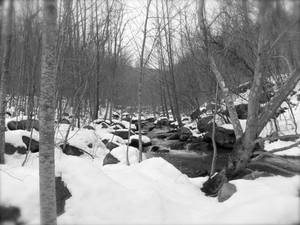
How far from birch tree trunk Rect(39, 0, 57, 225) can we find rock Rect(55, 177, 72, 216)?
29.4 inches

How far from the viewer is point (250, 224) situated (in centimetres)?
226

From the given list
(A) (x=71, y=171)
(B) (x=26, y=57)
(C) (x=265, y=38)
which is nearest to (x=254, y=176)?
(C) (x=265, y=38)

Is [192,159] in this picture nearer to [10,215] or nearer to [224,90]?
[224,90]

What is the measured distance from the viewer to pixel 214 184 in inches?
208

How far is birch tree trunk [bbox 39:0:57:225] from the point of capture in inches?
120

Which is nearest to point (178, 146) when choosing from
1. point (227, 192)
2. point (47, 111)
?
point (227, 192)

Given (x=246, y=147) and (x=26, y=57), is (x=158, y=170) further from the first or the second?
(x=26, y=57)

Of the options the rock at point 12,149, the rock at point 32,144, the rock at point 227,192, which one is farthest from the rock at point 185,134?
the rock at point 227,192

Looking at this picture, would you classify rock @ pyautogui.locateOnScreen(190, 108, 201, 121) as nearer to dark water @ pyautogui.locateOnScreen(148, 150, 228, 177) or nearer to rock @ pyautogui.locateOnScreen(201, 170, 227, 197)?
dark water @ pyautogui.locateOnScreen(148, 150, 228, 177)

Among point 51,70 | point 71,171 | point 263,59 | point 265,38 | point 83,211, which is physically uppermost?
point 265,38

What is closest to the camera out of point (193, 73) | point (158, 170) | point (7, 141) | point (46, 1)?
point (46, 1)

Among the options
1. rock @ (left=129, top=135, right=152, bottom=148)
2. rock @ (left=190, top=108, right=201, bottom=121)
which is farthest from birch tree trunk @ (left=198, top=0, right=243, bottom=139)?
rock @ (left=190, top=108, right=201, bottom=121)

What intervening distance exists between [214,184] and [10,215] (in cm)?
325

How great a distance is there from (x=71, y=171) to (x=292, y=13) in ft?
11.5
